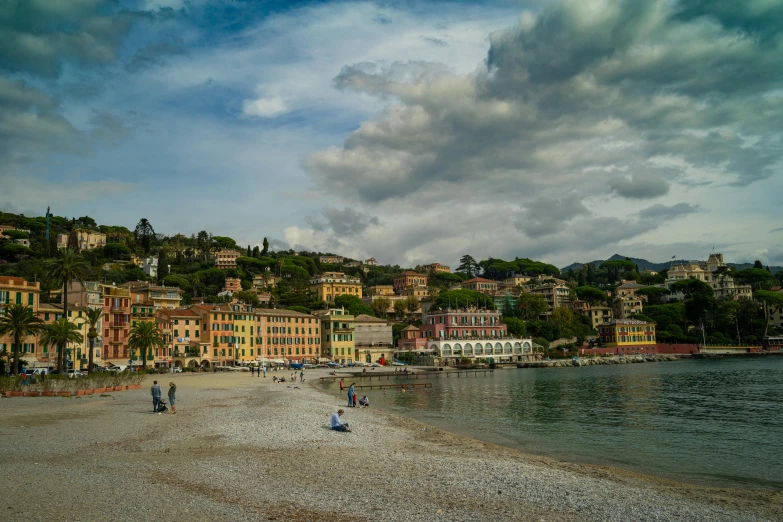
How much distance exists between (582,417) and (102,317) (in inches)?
2471

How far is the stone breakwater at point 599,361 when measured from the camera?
118562mm

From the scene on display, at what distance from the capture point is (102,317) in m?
75.1

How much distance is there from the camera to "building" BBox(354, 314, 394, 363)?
11662 cm

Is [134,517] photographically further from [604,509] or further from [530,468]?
[530,468]

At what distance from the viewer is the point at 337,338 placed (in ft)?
365

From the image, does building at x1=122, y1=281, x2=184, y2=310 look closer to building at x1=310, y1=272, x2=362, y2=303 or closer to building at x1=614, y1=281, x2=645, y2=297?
building at x1=310, y1=272, x2=362, y2=303

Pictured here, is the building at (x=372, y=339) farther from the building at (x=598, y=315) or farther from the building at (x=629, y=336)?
the building at (x=598, y=315)

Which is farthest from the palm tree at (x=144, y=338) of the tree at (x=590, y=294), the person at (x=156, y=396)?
the tree at (x=590, y=294)

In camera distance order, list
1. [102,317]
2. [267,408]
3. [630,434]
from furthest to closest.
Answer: [102,317], [267,408], [630,434]

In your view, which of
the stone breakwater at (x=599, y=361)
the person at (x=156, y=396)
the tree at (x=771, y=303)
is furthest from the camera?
the tree at (x=771, y=303)

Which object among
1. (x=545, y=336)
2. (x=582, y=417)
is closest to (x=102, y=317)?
(x=582, y=417)

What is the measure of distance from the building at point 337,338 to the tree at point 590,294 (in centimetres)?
9923

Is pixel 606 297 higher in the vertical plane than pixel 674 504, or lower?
higher

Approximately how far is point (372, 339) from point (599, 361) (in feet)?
165
